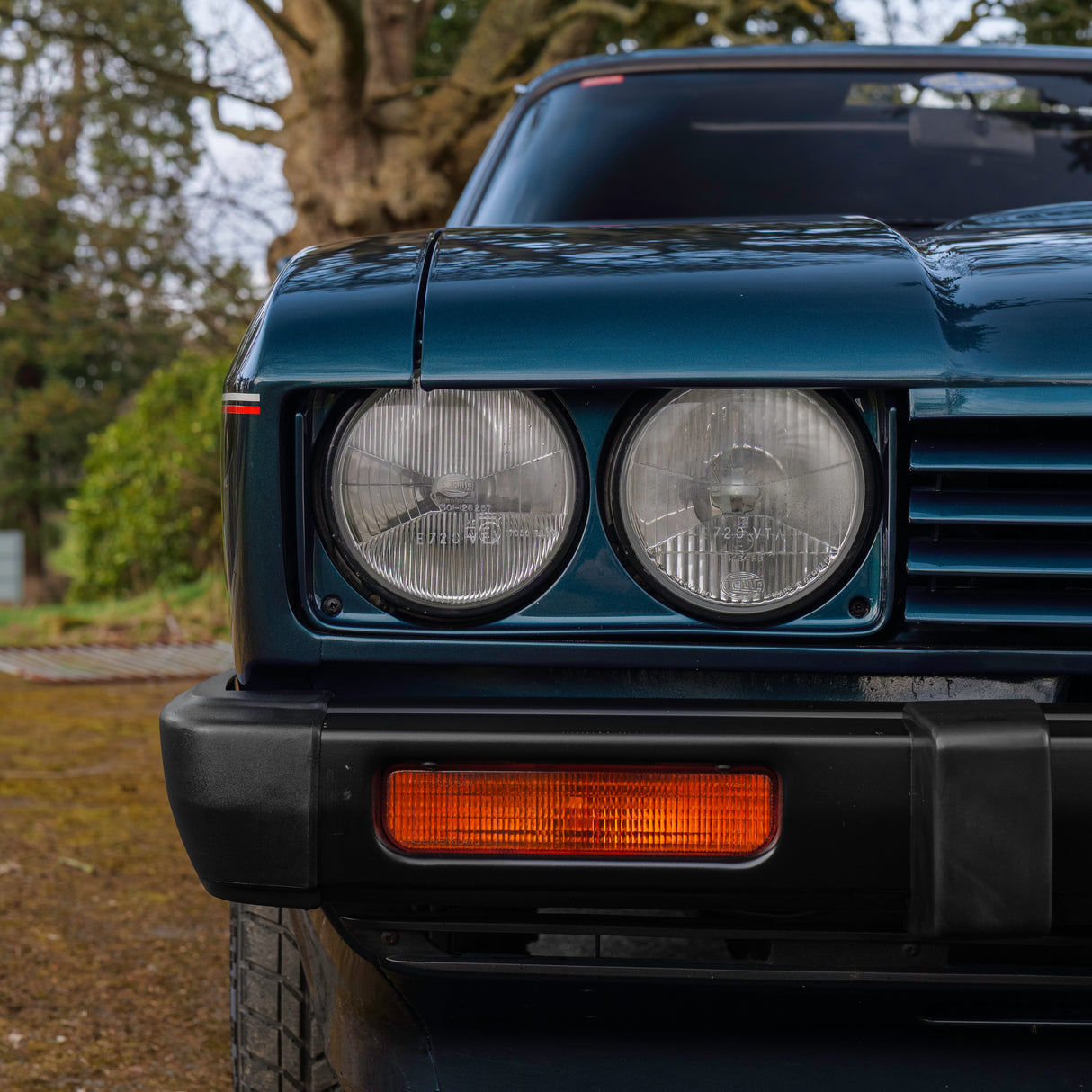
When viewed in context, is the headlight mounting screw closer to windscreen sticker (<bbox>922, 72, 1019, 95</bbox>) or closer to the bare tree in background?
windscreen sticker (<bbox>922, 72, 1019, 95</bbox>)

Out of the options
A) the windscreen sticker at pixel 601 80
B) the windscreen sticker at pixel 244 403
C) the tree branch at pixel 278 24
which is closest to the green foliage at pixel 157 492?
the tree branch at pixel 278 24

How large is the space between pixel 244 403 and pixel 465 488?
0.24 m

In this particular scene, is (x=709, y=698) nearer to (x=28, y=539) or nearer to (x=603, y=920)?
(x=603, y=920)

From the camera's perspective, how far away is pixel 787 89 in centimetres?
244

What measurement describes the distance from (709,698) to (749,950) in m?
0.29

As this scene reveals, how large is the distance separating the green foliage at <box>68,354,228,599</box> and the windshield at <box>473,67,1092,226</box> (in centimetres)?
889

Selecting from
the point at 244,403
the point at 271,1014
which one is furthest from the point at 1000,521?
the point at 271,1014

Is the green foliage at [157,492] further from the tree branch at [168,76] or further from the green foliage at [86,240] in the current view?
the tree branch at [168,76]

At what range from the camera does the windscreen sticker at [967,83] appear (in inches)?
94.0

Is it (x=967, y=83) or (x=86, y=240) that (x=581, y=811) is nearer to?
(x=967, y=83)

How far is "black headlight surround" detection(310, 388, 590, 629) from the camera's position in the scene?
1201 millimetres

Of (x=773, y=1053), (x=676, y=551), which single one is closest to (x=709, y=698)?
(x=676, y=551)

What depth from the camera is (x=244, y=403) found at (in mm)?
1213

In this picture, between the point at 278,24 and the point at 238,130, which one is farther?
the point at 238,130
